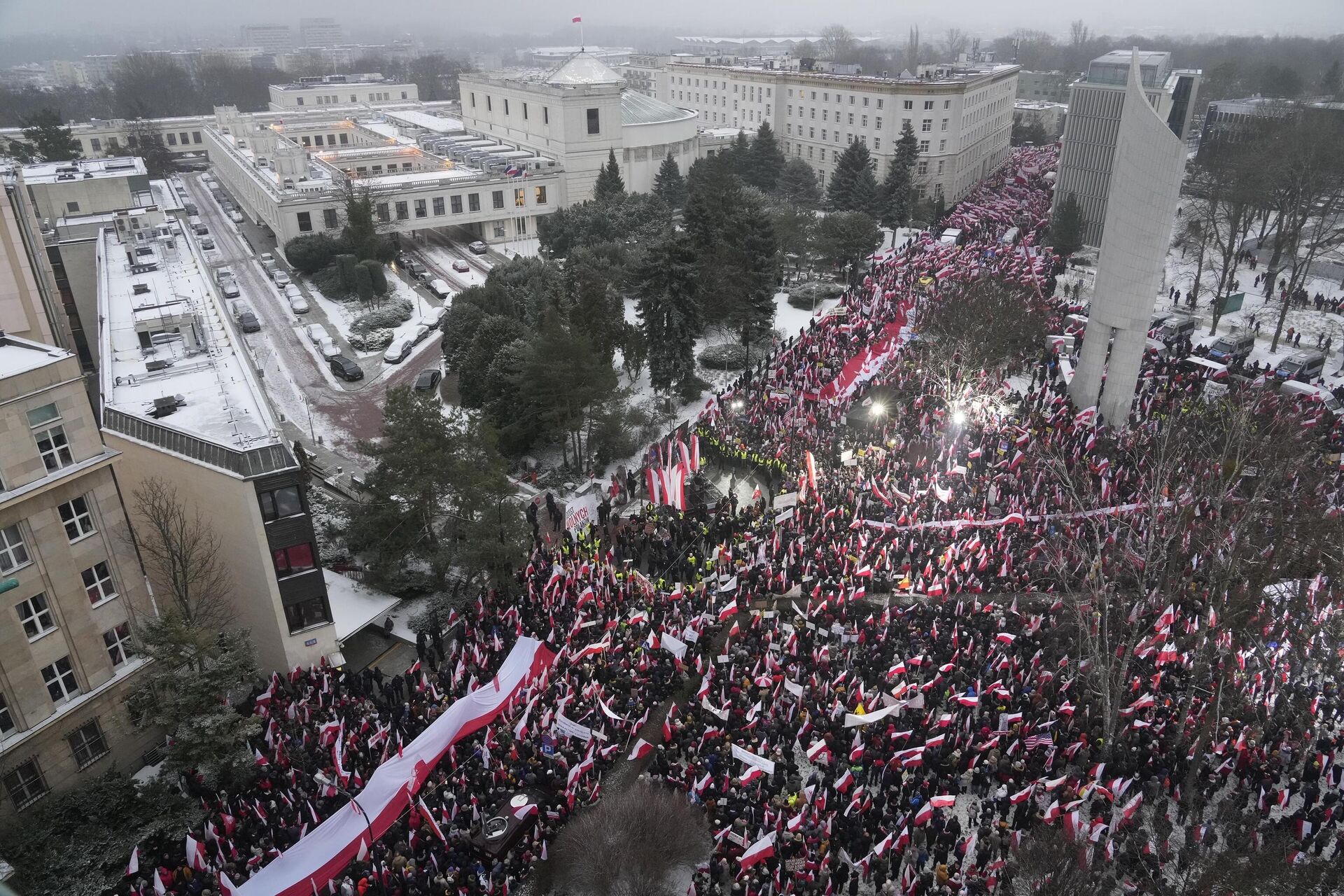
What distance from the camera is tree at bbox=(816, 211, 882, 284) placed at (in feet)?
157

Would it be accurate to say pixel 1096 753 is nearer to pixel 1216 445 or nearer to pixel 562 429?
pixel 1216 445

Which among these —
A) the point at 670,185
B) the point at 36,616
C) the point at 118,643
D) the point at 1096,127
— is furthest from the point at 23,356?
the point at 1096,127

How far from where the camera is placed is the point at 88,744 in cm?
1669

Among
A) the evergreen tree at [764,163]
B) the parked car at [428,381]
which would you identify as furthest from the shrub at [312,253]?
the evergreen tree at [764,163]

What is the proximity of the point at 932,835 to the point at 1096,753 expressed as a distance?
12.9ft

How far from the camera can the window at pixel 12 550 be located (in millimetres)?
14773

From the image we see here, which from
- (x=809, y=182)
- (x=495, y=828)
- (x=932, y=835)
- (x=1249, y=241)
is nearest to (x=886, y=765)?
(x=932, y=835)

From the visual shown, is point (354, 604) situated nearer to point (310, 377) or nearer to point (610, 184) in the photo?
point (310, 377)

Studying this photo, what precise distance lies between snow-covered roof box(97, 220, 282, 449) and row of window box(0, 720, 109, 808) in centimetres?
616

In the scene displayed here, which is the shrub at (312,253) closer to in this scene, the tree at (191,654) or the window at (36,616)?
the tree at (191,654)

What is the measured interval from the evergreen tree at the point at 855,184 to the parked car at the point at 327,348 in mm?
35337

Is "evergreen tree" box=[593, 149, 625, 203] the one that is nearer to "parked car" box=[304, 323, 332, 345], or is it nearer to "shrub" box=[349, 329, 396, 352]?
"shrub" box=[349, 329, 396, 352]

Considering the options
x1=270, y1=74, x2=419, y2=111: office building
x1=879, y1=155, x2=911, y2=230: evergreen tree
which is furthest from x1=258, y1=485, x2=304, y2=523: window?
x1=270, y1=74, x2=419, y2=111: office building

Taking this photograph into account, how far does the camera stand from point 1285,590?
19.0m
